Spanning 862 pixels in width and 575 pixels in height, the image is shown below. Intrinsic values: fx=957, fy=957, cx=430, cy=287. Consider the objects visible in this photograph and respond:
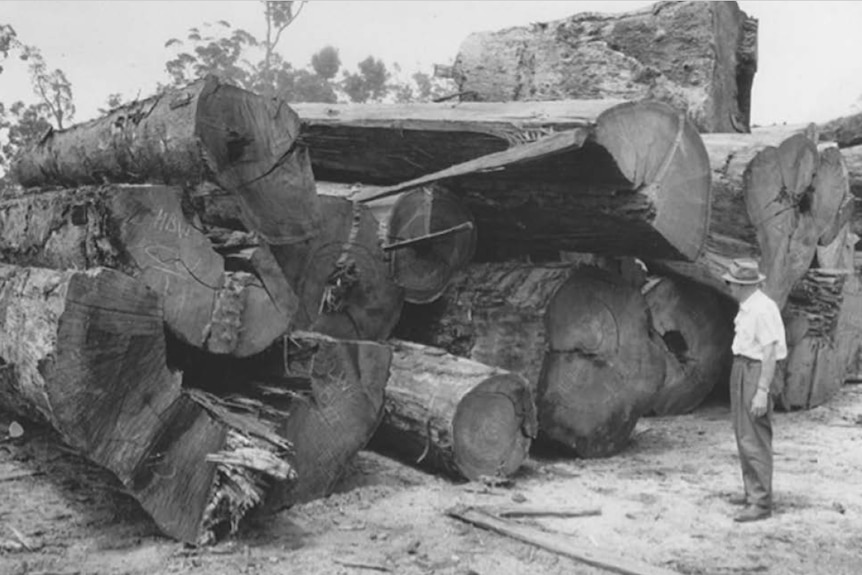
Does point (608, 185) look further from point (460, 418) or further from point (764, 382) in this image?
point (460, 418)

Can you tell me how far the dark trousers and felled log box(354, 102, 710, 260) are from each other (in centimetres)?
101

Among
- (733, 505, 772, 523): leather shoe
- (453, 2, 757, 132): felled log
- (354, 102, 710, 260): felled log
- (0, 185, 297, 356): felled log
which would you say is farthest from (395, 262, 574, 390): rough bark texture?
(453, 2, 757, 132): felled log

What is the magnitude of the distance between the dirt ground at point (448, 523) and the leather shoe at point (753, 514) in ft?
0.17

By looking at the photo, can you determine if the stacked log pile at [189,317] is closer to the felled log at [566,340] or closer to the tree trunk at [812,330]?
the felled log at [566,340]

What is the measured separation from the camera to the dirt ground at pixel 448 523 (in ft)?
13.8

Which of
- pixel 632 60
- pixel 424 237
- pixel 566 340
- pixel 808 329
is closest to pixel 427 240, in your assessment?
pixel 424 237

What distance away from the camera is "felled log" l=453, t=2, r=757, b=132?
28.6ft

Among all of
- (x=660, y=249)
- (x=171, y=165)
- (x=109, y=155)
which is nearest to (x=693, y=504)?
(x=660, y=249)

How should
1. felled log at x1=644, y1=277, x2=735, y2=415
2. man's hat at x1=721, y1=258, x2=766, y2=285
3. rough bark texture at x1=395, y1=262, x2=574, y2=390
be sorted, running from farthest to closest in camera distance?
1. felled log at x1=644, y1=277, x2=735, y2=415
2. rough bark texture at x1=395, y1=262, x2=574, y2=390
3. man's hat at x1=721, y1=258, x2=766, y2=285

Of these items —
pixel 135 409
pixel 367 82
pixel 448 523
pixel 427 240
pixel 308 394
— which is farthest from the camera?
pixel 367 82

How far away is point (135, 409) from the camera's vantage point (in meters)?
4.18

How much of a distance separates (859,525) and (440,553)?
2.19 metres

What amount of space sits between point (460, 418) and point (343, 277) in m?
1.25

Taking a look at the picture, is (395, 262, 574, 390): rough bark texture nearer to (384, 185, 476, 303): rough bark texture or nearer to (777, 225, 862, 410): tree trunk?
(384, 185, 476, 303): rough bark texture
